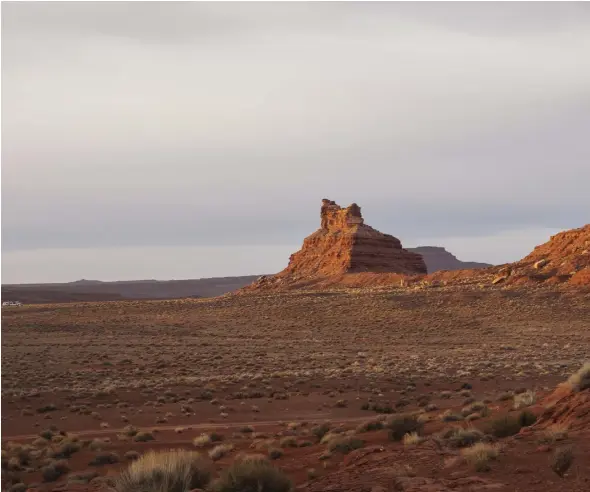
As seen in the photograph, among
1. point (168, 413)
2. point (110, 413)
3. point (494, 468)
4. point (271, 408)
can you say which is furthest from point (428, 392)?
point (494, 468)

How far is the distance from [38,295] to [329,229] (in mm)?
80866

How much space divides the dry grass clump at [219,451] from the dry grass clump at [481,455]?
219 inches

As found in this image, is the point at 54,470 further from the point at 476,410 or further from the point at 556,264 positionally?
the point at 556,264

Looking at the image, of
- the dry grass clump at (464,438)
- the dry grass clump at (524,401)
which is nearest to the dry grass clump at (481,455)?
the dry grass clump at (464,438)

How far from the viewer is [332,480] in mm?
10125

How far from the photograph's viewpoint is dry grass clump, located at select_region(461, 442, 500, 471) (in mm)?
9188

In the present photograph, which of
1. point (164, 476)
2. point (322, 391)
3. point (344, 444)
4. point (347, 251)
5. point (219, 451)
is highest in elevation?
point (347, 251)

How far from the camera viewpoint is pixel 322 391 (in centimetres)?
2484

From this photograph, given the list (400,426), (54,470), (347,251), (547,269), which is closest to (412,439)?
(400,426)

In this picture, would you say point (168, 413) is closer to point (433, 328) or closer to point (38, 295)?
point (433, 328)

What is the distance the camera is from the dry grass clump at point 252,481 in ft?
31.0

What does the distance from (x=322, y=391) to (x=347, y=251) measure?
6263cm

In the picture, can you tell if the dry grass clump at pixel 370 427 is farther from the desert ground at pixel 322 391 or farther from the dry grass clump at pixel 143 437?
the dry grass clump at pixel 143 437

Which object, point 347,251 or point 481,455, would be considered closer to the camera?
point 481,455
